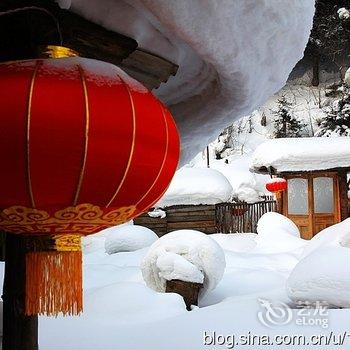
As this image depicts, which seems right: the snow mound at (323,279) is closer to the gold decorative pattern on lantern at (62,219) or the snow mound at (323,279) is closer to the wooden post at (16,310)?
the wooden post at (16,310)

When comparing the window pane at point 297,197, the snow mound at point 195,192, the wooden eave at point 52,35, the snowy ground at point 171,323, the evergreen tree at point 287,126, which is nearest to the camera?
the wooden eave at point 52,35

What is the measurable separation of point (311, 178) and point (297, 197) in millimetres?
798

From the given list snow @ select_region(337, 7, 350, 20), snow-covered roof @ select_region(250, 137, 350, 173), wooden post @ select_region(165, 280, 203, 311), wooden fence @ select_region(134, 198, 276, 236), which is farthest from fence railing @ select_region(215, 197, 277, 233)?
snow @ select_region(337, 7, 350, 20)

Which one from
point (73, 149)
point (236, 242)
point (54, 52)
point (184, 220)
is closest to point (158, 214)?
point (184, 220)

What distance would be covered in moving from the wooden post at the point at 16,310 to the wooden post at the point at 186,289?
4.42 metres

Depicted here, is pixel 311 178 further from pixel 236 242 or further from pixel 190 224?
pixel 190 224

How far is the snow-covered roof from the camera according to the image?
46.3 feet

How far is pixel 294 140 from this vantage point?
605 inches

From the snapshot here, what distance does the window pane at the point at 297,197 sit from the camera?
14.9m

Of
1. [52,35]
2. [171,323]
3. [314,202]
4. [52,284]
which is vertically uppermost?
[52,35]

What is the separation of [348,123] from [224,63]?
63.5 ft

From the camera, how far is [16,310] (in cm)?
230

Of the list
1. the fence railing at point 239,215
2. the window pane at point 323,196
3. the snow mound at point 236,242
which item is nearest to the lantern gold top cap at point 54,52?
the snow mound at point 236,242

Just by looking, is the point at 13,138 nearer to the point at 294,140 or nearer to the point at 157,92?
the point at 157,92
